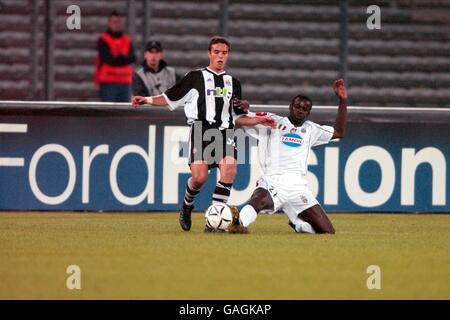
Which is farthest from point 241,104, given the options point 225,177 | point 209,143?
point 225,177

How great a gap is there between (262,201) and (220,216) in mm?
431

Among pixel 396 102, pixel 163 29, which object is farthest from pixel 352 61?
pixel 163 29

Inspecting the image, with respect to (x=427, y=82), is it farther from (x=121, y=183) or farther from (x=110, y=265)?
(x=110, y=265)

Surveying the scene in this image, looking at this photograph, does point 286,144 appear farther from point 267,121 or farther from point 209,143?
point 209,143

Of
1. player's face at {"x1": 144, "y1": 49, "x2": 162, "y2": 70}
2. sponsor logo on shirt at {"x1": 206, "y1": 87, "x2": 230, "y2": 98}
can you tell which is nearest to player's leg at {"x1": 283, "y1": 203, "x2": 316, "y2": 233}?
sponsor logo on shirt at {"x1": 206, "y1": 87, "x2": 230, "y2": 98}

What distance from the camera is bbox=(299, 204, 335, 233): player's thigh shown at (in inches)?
417

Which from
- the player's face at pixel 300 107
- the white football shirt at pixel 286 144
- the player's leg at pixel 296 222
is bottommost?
the player's leg at pixel 296 222

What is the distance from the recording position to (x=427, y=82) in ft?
54.5

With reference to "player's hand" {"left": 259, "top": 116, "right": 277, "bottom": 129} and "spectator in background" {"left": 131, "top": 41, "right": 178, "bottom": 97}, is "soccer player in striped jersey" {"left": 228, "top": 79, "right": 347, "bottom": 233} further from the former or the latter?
"spectator in background" {"left": 131, "top": 41, "right": 178, "bottom": 97}

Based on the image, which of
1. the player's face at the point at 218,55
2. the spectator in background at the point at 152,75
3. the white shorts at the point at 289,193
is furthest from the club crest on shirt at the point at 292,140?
the spectator in background at the point at 152,75

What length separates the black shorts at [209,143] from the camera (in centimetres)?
1060

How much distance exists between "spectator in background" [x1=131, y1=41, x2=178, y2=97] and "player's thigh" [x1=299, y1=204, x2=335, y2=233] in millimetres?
3692

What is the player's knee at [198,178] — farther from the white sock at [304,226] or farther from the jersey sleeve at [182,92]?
→ the white sock at [304,226]

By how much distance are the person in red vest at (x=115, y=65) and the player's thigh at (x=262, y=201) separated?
457 cm
